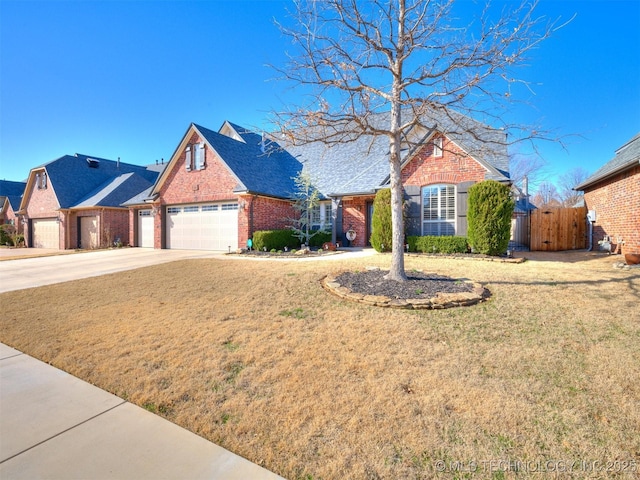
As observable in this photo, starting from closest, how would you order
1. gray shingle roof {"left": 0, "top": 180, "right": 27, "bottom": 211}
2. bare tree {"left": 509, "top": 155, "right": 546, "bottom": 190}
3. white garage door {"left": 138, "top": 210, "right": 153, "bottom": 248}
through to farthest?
white garage door {"left": 138, "top": 210, "right": 153, "bottom": 248} → bare tree {"left": 509, "top": 155, "right": 546, "bottom": 190} → gray shingle roof {"left": 0, "top": 180, "right": 27, "bottom": 211}

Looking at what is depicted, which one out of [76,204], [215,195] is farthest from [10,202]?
[215,195]

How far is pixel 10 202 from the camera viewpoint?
1064 inches

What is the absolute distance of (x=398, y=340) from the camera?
361 centimetres

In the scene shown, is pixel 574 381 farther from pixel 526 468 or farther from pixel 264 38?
pixel 264 38

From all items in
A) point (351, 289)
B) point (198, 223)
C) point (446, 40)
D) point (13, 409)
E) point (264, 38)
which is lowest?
point (13, 409)

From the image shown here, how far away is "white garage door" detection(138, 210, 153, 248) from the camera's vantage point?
17.8m

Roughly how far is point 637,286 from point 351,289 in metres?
5.63

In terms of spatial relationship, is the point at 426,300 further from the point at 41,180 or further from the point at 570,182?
the point at 570,182

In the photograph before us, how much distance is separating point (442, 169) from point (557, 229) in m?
5.83

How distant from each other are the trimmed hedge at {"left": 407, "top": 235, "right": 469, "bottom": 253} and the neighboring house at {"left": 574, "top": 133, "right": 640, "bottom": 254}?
515 centimetres

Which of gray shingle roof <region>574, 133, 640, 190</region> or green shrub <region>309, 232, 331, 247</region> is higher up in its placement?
gray shingle roof <region>574, 133, 640, 190</region>

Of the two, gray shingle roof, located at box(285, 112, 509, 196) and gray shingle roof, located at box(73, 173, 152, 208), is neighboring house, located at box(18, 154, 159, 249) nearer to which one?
gray shingle roof, located at box(73, 173, 152, 208)

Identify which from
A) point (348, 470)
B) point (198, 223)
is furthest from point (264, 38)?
point (198, 223)

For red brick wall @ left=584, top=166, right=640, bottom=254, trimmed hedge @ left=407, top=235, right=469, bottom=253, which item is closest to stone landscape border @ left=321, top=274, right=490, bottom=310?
trimmed hedge @ left=407, top=235, right=469, bottom=253
